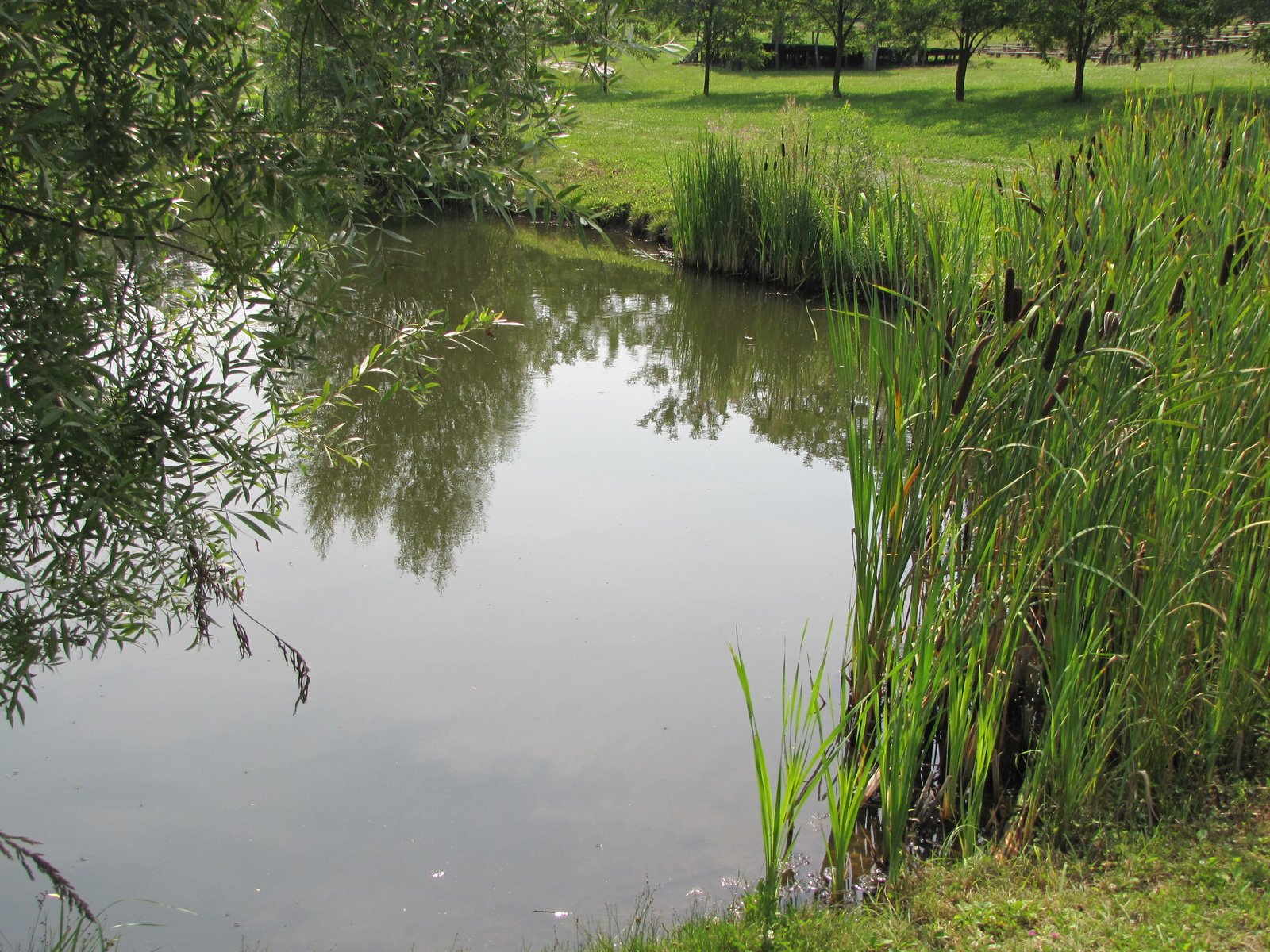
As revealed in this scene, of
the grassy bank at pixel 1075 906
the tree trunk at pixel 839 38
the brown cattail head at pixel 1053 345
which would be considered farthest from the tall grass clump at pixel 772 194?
the tree trunk at pixel 839 38

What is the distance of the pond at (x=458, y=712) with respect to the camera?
10.6 ft

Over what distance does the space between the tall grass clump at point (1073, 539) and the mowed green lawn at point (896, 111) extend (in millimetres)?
8213

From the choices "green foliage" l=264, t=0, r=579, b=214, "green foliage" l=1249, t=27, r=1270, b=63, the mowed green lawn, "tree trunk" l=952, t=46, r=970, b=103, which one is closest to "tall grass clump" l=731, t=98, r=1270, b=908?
"green foliage" l=264, t=0, r=579, b=214

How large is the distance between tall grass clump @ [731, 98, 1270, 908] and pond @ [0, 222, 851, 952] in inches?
33.8

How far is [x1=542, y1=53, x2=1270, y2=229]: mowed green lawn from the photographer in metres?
15.7

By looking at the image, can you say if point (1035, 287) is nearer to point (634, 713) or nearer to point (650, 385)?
point (634, 713)

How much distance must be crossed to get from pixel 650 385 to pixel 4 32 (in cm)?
706

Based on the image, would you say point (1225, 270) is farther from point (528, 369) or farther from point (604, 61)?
point (528, 369)

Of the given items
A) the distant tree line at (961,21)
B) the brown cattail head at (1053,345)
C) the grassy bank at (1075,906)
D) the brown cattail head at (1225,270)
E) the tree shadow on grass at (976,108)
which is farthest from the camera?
the distant tree line at (961,21)

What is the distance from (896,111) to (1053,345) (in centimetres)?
2325

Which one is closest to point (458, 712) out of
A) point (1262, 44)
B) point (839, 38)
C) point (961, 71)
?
point (1262, 44)

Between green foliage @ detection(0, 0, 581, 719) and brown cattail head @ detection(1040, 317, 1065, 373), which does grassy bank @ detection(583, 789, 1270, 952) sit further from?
green foliage @ detection(0, 0, 581, 719)

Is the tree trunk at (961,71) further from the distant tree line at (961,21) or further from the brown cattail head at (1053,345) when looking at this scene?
the brown cattail head at (1053,345)

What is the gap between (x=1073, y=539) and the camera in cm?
262
